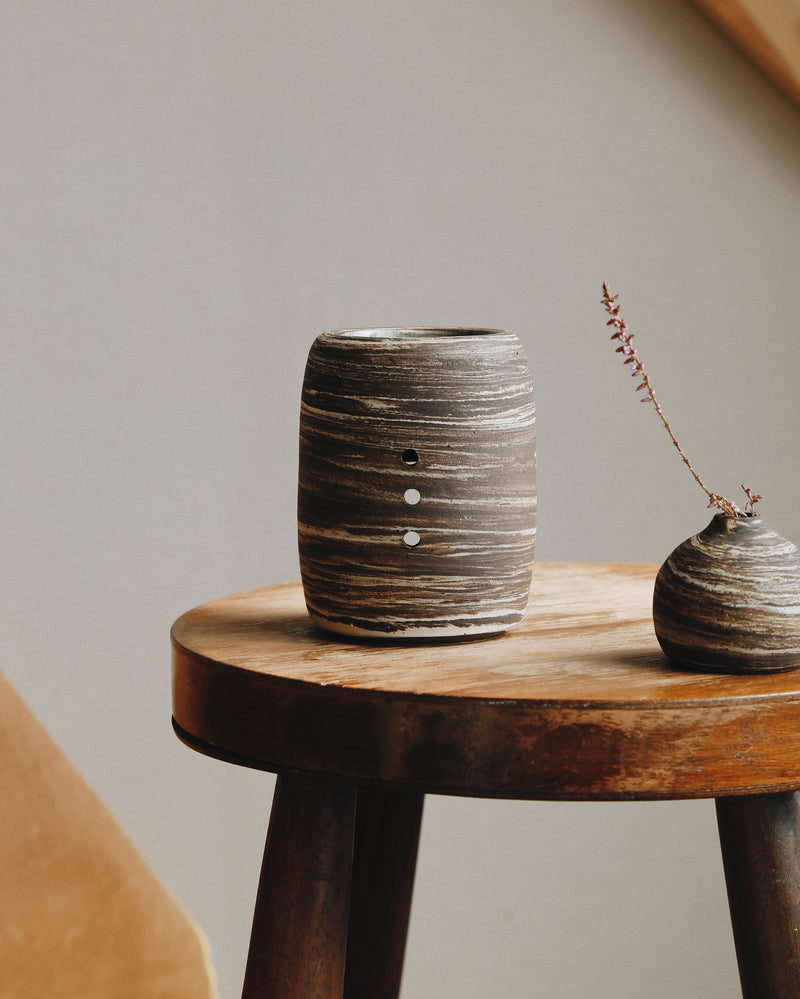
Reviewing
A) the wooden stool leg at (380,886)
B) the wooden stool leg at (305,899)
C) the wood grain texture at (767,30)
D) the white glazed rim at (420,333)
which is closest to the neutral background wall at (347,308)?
the wood grain texture at (767,30)

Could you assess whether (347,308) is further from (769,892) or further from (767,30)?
(769,892)

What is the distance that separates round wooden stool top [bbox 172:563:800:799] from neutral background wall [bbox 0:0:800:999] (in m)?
0.64

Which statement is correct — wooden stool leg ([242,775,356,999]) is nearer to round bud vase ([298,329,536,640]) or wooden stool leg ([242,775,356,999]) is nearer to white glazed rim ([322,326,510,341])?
round bud vase ([298,329,536,640])

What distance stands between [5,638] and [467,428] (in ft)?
2.44

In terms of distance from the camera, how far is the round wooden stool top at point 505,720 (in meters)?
0.60

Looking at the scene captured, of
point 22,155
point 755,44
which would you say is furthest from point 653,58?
point 22,155

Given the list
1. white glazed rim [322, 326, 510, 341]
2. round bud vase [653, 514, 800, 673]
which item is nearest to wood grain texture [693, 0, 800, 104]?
white glazed rim [322, 326, 510, 341]

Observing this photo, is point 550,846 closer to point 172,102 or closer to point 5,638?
point 5,638

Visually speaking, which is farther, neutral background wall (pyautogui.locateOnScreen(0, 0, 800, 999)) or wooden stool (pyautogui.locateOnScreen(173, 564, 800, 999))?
neutral background wall (pyautogui.locateOnScreen(0, 0, 800, 999))

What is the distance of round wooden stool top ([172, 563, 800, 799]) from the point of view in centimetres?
60

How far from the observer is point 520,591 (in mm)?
769

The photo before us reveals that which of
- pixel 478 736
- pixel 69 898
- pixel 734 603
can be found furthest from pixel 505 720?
pixel 69 898

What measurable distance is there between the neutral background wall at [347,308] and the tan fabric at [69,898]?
0.05 meters

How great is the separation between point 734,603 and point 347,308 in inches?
31.6
